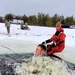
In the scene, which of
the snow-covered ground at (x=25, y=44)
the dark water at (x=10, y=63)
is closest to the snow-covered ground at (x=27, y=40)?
the snow-covered ground at (x=25, y=44)

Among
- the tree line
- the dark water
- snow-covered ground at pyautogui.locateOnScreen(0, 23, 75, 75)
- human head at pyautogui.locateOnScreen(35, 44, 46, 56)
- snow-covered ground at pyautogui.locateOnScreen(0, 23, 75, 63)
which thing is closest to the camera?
the dark water

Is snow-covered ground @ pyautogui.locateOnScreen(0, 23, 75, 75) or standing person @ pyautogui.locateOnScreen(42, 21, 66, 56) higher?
standing person @ pyautogui.locateOnScreen(42, 21, 66, 56)

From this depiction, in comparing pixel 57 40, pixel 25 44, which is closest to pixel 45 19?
pixel 25 44

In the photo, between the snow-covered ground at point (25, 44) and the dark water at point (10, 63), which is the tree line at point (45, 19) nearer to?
the snow-covered ground at point (25, 44)

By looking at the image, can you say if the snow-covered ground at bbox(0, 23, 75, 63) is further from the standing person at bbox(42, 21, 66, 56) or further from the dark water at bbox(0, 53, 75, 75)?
the dark water at bbox(0, 53, 75, 75)

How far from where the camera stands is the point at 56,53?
32.4ft

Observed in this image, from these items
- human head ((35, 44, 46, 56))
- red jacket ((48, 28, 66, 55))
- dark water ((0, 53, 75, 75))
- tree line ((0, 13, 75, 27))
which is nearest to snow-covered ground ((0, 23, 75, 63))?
red jacket ((48, 28, 66, 55))

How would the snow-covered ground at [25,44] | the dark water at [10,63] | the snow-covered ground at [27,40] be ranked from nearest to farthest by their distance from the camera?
the dark water at [10,63], the snow-covered ground at [25,44], the snow-covered ground at [27,40]

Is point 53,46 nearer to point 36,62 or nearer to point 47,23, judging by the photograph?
point 36,62

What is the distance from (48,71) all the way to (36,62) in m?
0.55

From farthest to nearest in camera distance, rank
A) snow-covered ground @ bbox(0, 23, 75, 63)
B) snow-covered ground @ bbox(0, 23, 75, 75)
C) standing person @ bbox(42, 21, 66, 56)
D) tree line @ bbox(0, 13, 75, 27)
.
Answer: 1. tree line @ bbox(0, 13, 75, 27)
2. snow-covered ground @ bbox(0, 23, 75, 63)
3. snow-covered ground @ bbox(0, 23, 75, 75)
4. standing person @ bbox(42, 21, 66, 56)

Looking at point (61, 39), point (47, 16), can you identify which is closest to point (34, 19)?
point (47, 16)

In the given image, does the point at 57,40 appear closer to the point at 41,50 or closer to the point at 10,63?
the point at 41,50

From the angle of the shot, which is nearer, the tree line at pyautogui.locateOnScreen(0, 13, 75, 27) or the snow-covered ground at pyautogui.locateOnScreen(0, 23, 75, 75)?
the snow-covered ground at pyautogui.locateOnScreen(0, 23, 75, 75)
